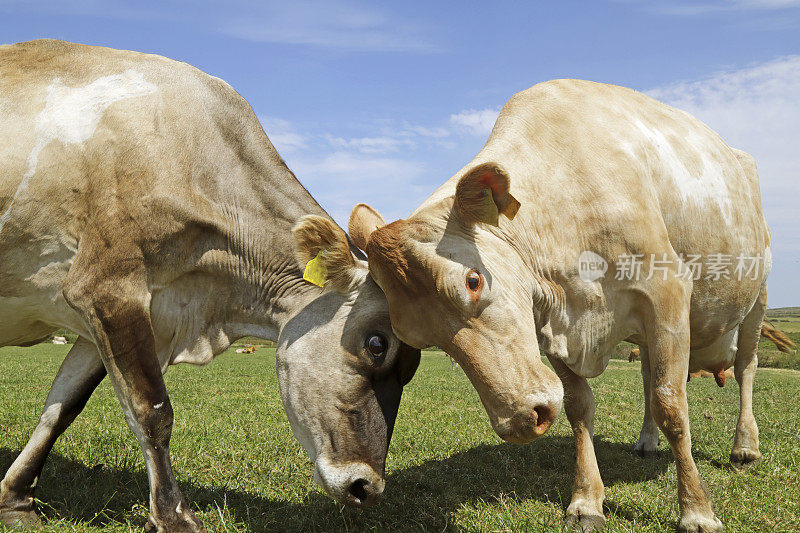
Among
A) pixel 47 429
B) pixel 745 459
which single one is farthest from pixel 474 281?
pixel 745 459

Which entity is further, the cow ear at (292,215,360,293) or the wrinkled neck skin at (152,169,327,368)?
the wrinkled neck skin at (152,169,327,368)

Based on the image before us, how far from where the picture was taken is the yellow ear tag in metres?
3.87

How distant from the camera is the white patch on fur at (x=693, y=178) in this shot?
15.7ft

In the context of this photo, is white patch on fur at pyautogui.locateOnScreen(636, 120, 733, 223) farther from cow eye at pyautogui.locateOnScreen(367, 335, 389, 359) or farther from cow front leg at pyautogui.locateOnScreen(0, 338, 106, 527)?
cow front leg at pyautogui.locateOnScreen(0, 338, 106, 527)

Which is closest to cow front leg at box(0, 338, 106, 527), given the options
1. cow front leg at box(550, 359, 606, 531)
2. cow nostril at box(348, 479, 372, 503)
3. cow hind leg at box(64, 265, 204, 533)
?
cow hind leg at box(64, 265, 204, 533)

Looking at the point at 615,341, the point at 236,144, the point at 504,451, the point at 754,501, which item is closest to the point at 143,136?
the point at 236,144

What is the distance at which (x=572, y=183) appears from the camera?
4.25 metres

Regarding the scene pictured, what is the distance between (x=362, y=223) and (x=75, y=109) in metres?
1.95

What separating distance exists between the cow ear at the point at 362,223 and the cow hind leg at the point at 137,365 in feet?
4.36

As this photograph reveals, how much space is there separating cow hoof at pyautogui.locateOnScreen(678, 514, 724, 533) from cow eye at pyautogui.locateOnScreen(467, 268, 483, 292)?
222 centimetres

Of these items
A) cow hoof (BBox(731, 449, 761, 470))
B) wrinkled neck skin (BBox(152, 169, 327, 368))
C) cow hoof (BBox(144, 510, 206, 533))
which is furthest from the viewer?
cow hoof (BBox(731, 449, 761, 470))

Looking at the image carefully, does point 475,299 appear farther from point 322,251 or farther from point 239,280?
point 239,280

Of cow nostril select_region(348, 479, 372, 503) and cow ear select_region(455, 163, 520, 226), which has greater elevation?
cow ear select_region(455, 163, 520, 226)

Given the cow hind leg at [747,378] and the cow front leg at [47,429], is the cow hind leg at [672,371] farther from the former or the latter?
the cow front leg at [47,429]
